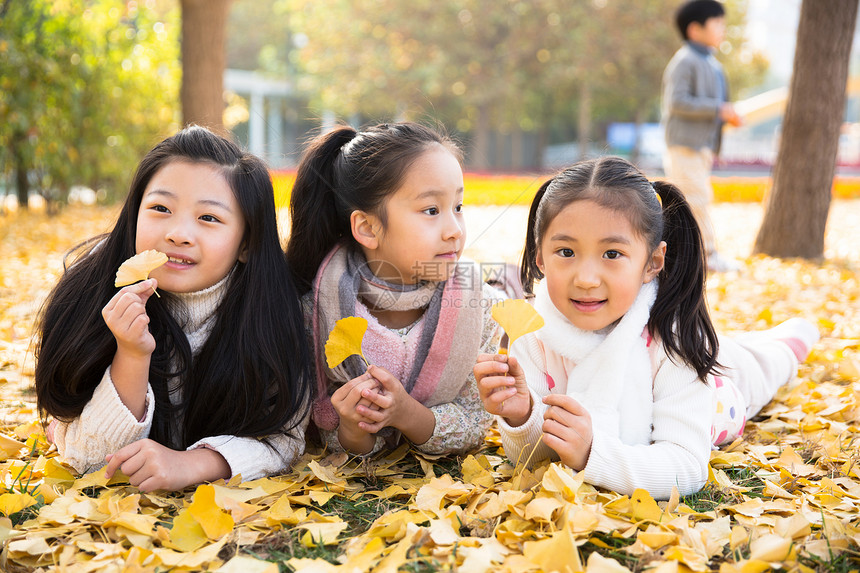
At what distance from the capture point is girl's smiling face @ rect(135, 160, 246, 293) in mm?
1953

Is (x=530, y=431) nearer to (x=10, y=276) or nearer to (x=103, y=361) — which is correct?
(x=103, y=361)

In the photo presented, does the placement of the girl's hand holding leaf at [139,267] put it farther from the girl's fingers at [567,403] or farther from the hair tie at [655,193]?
the hair tie at [655,193]

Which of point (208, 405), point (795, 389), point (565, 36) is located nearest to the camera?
point (208, 405)

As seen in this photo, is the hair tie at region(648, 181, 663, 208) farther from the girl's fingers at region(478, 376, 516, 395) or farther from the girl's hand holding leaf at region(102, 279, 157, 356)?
the girl's hand holding leaf at region(102, 279, 157, 356)

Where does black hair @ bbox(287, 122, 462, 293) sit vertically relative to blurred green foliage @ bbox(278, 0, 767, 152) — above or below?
below

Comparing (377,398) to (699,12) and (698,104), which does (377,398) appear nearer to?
(698,104)

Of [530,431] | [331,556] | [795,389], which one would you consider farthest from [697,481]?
[795,389]

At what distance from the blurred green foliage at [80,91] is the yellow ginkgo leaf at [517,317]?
16.0ft

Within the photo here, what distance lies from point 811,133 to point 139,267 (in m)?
5.16

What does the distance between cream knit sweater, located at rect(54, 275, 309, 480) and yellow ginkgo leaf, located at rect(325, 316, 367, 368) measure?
0.33 meters

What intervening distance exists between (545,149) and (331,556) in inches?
1162

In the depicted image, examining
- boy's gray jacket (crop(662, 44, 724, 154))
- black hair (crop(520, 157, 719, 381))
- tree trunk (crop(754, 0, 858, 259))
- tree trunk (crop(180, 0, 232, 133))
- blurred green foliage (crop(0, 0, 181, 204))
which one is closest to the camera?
black hair (crop(520, 157, 719, 381))

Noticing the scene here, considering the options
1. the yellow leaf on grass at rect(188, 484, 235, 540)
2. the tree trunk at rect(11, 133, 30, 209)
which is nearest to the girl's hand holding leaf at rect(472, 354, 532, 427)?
the yellow leaf on grass at rect(188, 484, 235, 540)

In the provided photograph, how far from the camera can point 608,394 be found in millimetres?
1964
